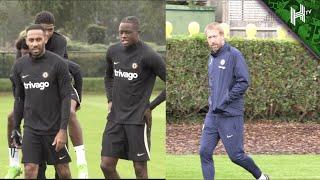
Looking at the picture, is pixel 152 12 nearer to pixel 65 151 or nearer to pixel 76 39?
pixel 76 39

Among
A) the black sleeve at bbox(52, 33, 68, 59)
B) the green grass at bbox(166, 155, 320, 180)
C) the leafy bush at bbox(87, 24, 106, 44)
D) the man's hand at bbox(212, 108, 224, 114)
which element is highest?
the black sleeve at bbox(52, 33, 68, 59)

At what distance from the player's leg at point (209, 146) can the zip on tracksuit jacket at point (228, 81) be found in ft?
0.41

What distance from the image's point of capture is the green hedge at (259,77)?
1473 cm

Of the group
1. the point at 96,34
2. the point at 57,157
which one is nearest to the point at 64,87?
the point at 57,157

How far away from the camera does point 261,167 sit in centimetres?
1077

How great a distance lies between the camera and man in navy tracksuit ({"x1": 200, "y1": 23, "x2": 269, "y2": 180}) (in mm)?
7926

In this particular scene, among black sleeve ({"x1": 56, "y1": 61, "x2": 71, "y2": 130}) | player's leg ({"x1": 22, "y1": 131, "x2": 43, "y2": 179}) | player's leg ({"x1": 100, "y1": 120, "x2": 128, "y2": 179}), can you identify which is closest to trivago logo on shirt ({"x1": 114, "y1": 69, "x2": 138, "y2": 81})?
player's leg ({"x1": 100, "y1": 120, "x2": 128, "y2": 179})

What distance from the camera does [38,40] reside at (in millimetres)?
6809

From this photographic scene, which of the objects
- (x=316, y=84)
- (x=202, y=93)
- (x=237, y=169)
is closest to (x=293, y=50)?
(x=316, y=84)

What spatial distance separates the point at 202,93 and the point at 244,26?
320cm

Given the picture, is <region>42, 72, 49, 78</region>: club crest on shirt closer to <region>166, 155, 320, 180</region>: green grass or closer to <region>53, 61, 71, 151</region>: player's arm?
<region>53, 61, 71, 151</region>: player's arm

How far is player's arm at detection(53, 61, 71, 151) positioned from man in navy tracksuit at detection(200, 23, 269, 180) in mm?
1685

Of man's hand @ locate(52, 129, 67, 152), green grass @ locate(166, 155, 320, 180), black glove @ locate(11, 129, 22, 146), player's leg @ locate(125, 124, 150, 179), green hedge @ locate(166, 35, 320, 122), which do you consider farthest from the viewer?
green hedge @ locate(166, 35, 320, 122)

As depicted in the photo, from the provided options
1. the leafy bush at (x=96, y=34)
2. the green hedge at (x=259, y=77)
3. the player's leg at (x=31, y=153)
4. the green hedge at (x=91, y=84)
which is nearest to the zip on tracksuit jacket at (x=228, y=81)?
the player's leg at (x=31, y=153)
